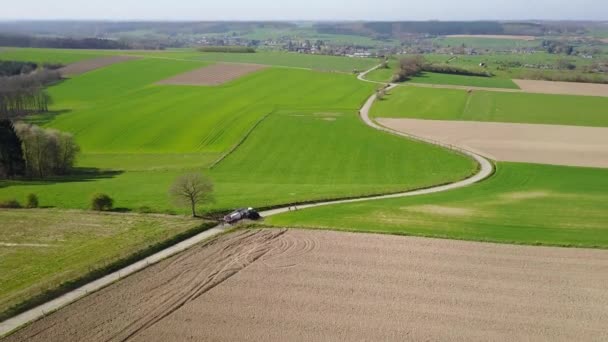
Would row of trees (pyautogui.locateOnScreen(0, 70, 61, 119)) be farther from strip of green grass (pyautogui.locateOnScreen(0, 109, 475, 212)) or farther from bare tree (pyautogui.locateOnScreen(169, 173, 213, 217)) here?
bare tree (pyautogui.locateOnScreen(169, 173, 213, 217))

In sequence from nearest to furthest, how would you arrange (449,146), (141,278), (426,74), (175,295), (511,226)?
(175,295) → (141,278) → (511,226) → (449,146) → (426,74)

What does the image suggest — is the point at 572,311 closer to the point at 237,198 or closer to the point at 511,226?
the point at 511,226

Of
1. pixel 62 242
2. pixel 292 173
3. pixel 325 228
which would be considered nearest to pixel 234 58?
pixel 292 173

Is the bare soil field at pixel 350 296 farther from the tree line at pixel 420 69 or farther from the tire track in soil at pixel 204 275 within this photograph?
the tree line at pixel 420 69

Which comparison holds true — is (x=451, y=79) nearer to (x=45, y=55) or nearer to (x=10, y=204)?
(x=10, y=204)

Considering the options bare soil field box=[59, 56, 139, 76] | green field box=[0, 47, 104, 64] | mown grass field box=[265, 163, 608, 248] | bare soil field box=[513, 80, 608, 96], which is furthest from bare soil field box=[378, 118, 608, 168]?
green field box=[0, 47, 104, 64]

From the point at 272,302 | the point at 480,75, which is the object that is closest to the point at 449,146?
the point at 272,302
